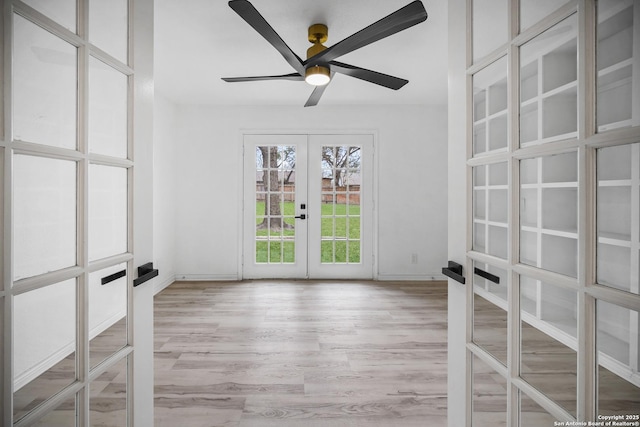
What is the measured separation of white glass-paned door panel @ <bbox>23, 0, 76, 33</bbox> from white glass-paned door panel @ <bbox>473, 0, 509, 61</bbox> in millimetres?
1248

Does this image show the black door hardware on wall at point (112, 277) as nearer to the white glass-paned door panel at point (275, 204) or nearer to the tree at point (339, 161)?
the white glass-paned door panel at point (275, 204)

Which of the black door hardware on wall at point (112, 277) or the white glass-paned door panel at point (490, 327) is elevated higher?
the black door hardware on wall at point (112, 277)

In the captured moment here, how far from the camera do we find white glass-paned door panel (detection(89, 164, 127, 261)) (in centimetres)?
98

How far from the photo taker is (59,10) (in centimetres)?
86

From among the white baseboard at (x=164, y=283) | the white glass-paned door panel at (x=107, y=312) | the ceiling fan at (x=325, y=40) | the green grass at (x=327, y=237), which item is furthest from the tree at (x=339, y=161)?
the white glass-paned door panel at (x=107, y=312)

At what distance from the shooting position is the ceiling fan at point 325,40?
5.40 ft

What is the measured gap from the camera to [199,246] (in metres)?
4.62

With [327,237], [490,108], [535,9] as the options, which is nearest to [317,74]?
[490,108]

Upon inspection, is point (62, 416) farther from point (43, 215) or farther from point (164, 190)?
point (164, 190)

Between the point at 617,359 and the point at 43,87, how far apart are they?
1482 millimetres

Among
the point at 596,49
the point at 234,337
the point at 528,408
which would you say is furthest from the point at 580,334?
the point at 234,337

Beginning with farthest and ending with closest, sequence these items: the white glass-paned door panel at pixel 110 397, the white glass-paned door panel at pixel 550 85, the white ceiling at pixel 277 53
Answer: the white ceiling at pixel 277 53
the white glass-paned door panel at pixel 110 397
the white glass-paned door panel at pixel 550 85

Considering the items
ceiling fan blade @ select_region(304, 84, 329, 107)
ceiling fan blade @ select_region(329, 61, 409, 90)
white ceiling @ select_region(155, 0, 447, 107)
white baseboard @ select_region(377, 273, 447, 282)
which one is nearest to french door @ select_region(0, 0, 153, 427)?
white ceiling @ select_region(155, 0, 447, 107)

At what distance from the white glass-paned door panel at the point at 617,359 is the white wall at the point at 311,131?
3989mm
